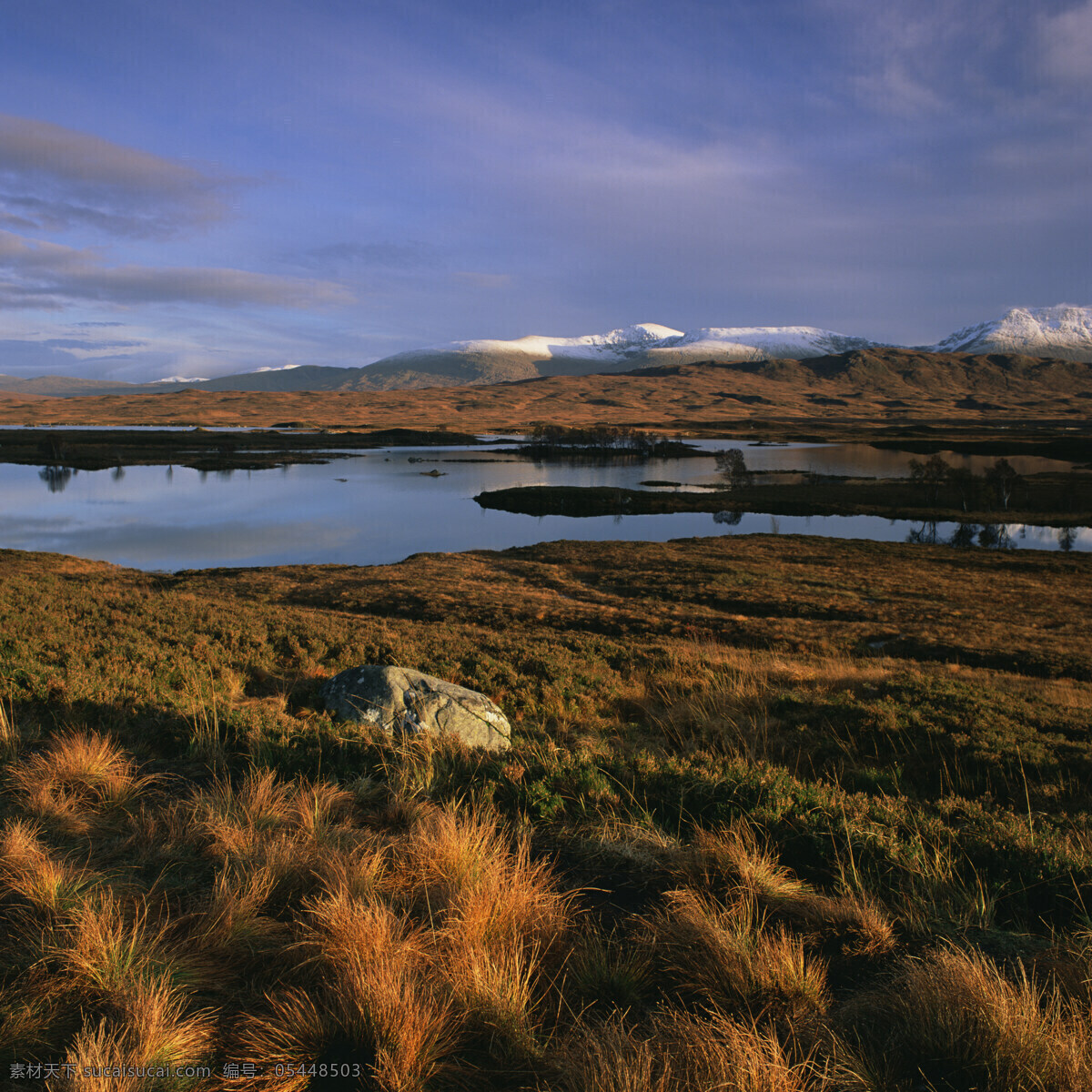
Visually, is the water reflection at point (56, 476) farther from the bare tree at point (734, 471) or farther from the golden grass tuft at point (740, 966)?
the golden grass tuft at point (740, 966)

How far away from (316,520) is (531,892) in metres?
53.7

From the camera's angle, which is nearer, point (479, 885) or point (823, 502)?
point (479, 885)

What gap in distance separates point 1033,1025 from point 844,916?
1111 millimetres

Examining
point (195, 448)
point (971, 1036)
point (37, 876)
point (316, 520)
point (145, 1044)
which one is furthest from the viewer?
point (195, 448)

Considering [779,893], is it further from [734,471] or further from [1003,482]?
[734,471]

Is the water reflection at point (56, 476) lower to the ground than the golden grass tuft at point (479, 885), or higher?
higher

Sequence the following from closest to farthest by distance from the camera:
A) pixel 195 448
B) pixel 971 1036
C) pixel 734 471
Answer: pixel 971 1036 → pixel 734 471 → pixel 195 448

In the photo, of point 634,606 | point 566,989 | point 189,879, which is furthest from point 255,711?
point 634,606

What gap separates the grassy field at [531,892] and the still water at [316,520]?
33.2 meters

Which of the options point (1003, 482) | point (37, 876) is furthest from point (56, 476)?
point (1003, 482)

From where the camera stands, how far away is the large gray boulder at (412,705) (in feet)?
24.8

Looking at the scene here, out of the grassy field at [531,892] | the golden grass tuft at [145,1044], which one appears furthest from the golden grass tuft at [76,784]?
the golden grass tuft at [145,1044]

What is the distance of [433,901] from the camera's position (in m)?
3.84

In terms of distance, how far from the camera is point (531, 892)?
12.5 feet
